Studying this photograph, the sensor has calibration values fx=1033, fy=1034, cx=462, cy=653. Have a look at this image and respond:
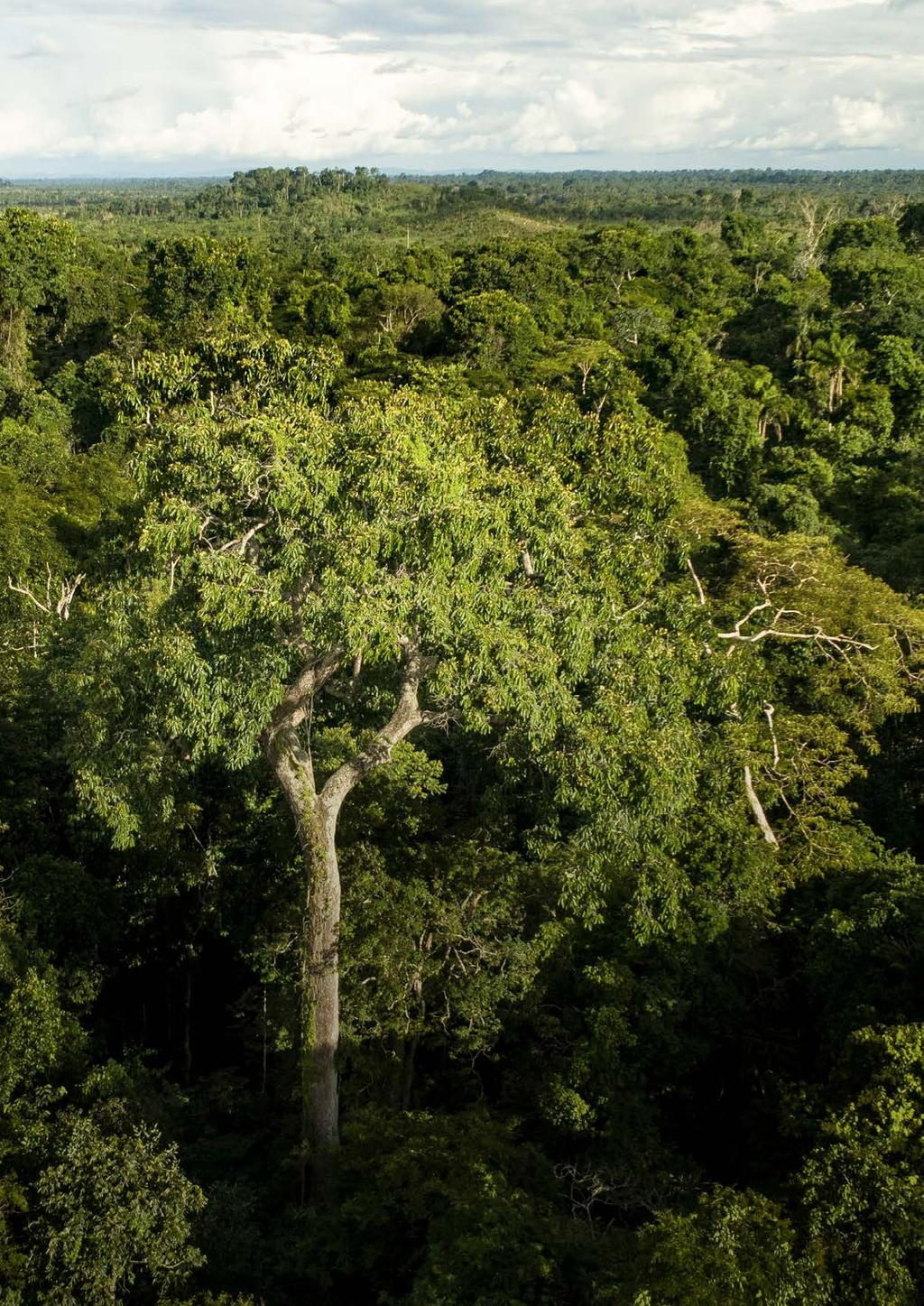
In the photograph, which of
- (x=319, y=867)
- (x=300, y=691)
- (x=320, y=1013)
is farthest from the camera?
(x=320, y=1013)

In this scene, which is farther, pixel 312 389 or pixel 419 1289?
pixel 312 389

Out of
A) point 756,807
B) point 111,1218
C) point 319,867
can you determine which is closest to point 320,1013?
point 319,867

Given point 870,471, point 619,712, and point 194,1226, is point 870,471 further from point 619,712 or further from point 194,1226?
point 194,1226

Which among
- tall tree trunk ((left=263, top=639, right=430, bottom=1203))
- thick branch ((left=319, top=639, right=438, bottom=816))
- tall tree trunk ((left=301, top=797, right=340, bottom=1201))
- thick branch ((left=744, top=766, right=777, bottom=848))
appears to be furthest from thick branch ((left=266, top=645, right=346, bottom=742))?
thick branch ((left=744, top=766, right=777, bottom=848))

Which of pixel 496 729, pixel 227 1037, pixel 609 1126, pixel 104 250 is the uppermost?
pixel 104 250

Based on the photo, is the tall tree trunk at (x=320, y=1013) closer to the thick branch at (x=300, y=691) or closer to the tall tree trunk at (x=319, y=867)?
the tall tree trunk at (x=319, y=867)

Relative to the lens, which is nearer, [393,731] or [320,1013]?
[393,731]

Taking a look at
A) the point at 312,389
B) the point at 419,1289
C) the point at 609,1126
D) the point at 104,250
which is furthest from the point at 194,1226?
the point at 104,250

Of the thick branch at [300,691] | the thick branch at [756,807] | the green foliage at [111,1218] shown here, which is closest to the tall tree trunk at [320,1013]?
the thick branch at [300,691]

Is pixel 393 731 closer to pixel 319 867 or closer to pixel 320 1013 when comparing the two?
pixel 319 867
